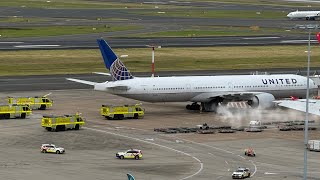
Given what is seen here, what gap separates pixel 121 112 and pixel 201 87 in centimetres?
1145

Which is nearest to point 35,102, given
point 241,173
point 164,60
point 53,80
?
point 53,80

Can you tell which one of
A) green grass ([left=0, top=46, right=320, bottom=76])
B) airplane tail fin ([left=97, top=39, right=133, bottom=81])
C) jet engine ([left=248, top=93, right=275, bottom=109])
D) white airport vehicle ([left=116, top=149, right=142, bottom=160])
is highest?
green grass ([left=0, top=46, right=320, bottom=76])

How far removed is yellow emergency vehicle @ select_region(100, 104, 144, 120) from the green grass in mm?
47532

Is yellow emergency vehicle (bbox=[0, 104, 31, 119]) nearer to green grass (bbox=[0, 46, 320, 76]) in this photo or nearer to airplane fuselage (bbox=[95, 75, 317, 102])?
airplane fuselage (bbox=[95, 75, 317, 102])

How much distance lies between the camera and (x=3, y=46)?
18938 cm

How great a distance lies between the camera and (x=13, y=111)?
108562 millimetres

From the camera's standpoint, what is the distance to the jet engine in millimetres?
116062

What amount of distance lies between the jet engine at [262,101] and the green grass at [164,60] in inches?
1842

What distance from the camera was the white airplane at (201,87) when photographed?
111438 millimetres

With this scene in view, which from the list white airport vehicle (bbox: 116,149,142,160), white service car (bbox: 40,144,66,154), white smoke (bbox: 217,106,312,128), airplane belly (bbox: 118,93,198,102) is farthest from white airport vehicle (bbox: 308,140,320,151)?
airplane belly (bbox: 118,93,198,102)

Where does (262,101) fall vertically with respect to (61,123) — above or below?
above

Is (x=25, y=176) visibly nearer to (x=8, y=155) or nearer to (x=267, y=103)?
(x=8, y=155)

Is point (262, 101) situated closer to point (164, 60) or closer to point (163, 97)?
point (163, 97)

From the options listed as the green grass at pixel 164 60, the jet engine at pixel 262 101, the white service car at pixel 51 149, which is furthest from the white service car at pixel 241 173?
the green grass at pixel 164 60
